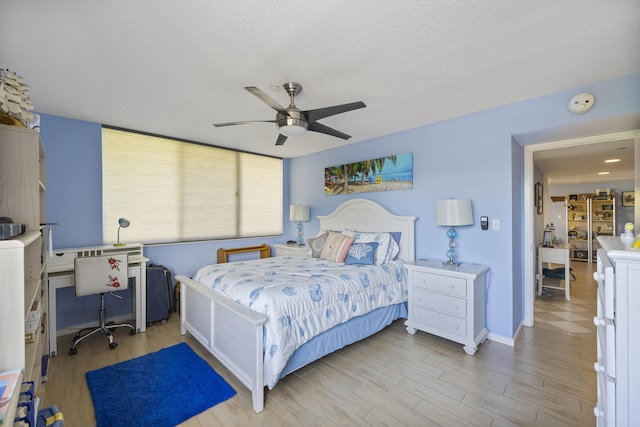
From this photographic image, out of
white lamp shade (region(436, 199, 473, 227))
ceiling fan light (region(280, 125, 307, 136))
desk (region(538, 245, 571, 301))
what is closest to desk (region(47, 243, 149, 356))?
ceiling fan light (region(280, 125, 307, 136))

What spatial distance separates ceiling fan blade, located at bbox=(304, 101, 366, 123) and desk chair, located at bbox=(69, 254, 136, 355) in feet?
7.85

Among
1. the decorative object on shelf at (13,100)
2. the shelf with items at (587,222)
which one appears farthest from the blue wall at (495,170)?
the shelf with items at (587,222)

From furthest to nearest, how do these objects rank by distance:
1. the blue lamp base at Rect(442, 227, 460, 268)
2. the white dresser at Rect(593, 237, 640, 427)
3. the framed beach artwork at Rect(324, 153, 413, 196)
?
the framed beach artwork at Rect(324, 153, 413, 196), the blue lamp base at Rect(442, 227, 460, 268), the white dresser at Rect(593, 237, 640, 427)

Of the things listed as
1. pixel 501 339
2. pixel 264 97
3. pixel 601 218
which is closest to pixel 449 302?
pixel 501 339

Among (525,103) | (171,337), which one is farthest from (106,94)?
(525,103)

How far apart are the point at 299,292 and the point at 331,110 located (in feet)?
4.73

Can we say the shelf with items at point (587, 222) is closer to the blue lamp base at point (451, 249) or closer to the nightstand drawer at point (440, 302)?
the blue lamp base at point (451, 249)

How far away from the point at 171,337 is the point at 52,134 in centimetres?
257

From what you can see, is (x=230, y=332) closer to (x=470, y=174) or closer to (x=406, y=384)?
(x=406, y=384)

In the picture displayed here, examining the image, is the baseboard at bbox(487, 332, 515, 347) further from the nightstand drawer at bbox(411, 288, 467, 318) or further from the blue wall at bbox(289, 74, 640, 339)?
the nightstand drawer at bbox(411, 288, 467, 318)

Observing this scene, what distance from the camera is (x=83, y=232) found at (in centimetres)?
325

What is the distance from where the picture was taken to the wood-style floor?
5.98ft

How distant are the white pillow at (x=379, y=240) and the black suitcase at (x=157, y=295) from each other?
7.84 feet

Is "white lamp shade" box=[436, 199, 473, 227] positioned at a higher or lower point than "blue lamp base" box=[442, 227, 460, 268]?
higher
